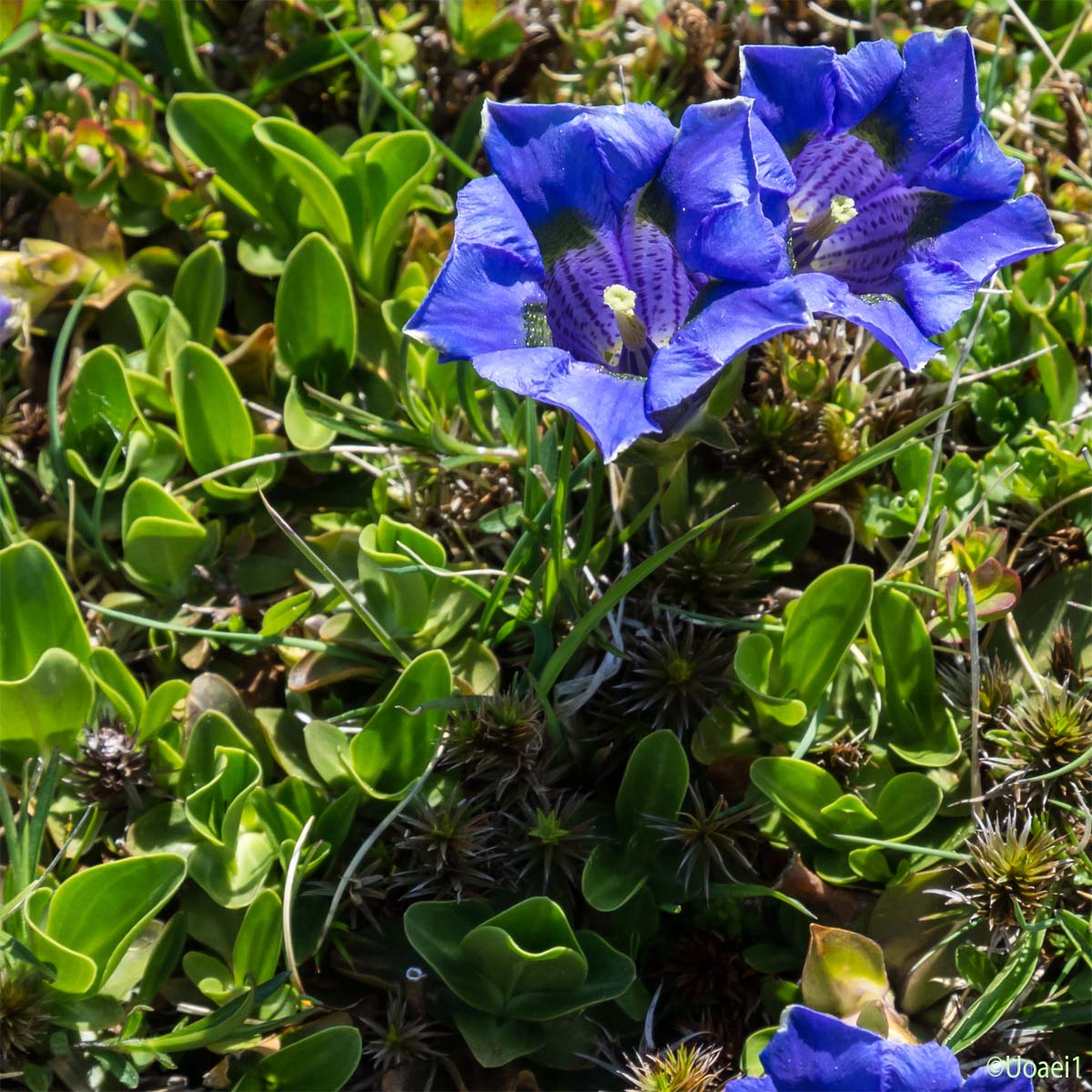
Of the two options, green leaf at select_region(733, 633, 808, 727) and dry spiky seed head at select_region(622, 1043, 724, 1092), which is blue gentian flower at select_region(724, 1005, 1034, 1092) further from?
green leaf at select_region(733, 633, 808, 727)

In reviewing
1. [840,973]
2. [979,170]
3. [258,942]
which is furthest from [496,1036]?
[979,170]

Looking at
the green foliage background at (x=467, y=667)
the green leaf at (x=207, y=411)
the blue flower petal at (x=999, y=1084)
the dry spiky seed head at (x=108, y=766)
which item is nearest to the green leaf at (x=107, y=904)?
the green foliage background at (x=467, y=667)

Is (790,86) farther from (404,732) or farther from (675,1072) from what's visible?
(675,1072)

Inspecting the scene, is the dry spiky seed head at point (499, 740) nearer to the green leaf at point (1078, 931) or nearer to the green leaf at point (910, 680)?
the green leaf at point (910, 680)

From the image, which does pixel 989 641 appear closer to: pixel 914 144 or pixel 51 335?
pixel 914 144

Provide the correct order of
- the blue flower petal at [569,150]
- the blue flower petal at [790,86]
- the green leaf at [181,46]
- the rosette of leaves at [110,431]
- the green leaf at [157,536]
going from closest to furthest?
the blue flower petal at [569,150] < the blue flower petal at [790,86] < the green leaf at [157,536] < the rosette of leaves at [110,431] < the green leaf at [181,46]

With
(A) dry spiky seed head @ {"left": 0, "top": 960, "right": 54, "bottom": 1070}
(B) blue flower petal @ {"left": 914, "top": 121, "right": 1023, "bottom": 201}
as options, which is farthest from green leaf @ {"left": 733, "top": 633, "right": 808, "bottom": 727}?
(A) dry spiky seed head @ {"left": 0, "top": 960, "right": 54, "bottom": 1070}
